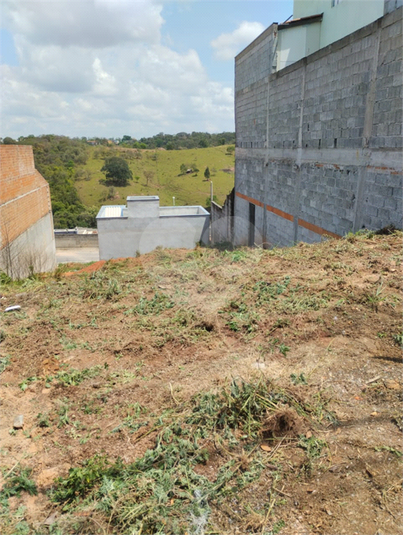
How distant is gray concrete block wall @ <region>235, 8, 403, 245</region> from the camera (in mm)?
6723

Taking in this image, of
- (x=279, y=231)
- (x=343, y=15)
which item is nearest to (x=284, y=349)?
(x=279, y=231)

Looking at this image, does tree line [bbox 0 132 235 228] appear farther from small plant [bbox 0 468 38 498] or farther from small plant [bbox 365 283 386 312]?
small plant [bbox 0 468 38 498]

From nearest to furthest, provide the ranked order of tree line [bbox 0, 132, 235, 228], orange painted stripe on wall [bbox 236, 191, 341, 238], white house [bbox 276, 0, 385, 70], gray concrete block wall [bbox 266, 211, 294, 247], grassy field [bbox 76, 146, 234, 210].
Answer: orange painted stripe on wall [bbox 236, 191, 341, 238], gray concrete block wall [bbox 266, 211, 294, 247], white house [bbox 276, 0, 385, 70], tree line [bbox 0, 132, 235, 228], grassy field [bbox 76, 146, 234, 210]

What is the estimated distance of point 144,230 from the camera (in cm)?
2059

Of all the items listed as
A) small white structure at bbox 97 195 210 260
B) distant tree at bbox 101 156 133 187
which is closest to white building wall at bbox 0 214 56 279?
small white structure at bbox 97 195 210 260

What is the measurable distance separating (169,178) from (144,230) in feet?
112

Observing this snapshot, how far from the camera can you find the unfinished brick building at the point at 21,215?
12844 millimetres

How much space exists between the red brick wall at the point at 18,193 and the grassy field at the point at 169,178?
24.4 metres

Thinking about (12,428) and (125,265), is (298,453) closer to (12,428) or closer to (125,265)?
(12,428)

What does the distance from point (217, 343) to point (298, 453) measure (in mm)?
1869

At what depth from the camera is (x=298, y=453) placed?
2.79m

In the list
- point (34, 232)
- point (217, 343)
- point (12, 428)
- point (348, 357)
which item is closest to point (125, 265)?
point (217, 343)

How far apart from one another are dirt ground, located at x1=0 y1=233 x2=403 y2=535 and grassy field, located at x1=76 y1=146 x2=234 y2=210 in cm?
3450

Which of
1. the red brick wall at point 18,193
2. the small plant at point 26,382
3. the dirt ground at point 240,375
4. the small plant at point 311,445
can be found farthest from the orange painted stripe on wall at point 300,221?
the red brick wall at point 18,193
